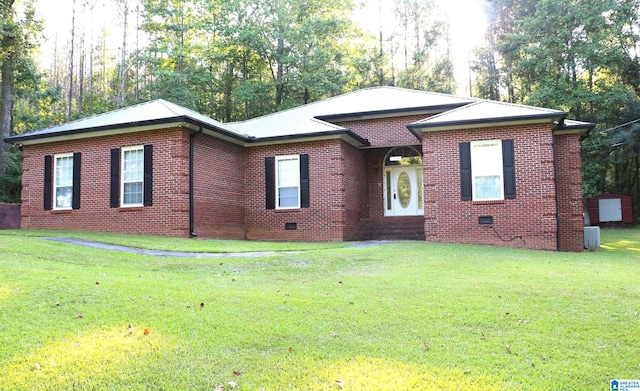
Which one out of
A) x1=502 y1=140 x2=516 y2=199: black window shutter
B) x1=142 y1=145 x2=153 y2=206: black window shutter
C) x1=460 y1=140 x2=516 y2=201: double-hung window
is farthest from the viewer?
x1=142 y1=145 x2=153 y2=206: black window shutter

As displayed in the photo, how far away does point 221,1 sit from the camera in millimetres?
32594

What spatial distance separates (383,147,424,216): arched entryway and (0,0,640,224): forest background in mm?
13301

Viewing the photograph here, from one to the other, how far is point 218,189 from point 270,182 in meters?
1.87

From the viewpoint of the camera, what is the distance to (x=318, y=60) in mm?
30922

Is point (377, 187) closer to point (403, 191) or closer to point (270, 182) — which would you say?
point (403, 191)

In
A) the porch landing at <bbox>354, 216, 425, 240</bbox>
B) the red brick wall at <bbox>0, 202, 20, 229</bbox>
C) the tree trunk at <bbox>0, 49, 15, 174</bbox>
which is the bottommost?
the porch landing at <bbox>354, 216, 425, 240</bbox>

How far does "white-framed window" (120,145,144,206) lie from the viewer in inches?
554

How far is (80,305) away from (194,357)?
196 centimetres

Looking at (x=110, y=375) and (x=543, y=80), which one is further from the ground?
(x=543, y=80)

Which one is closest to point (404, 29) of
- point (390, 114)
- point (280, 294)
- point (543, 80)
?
point (543, 80)

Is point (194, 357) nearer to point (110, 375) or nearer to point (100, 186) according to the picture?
point (110, 375)

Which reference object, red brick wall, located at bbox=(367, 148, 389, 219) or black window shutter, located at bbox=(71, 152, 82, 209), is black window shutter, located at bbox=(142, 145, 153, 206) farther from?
red brick wall, located at bbox=(367, 148, 389, 219)

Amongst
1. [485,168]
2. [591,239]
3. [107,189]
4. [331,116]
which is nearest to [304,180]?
[331,116]

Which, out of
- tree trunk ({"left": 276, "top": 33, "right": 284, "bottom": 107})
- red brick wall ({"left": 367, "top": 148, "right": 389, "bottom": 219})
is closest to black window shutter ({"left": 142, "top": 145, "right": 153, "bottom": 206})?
red brick wall ({"left": 367, "top": 148, "right": 389, "bottom": 219})
